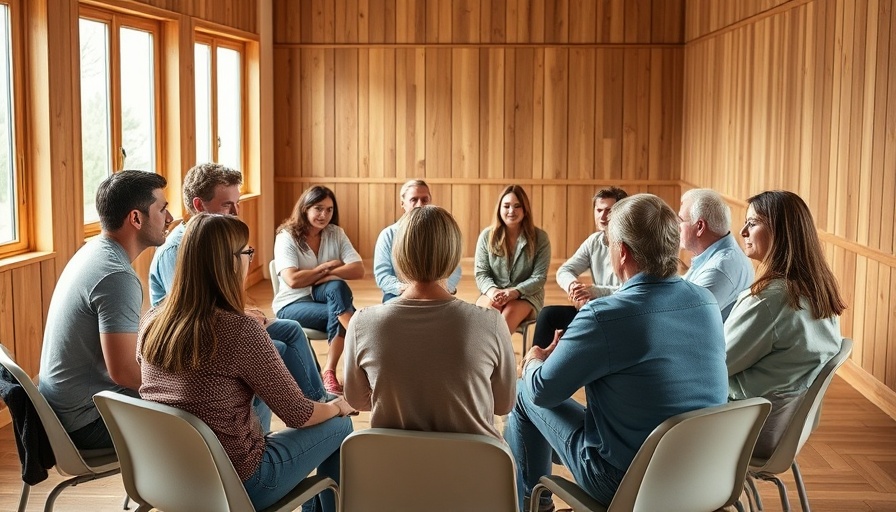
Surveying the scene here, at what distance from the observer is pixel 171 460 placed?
101 inches

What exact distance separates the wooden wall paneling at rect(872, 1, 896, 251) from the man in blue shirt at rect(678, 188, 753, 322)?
65.7 inches

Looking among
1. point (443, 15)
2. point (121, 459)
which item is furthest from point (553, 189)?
point (121, 459)

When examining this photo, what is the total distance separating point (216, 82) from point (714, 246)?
5.61 metres

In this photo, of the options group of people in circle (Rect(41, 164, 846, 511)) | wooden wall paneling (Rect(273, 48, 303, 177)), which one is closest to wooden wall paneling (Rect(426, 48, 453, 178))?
wooden wall paneling (Rect(273, 48, 303, 177))

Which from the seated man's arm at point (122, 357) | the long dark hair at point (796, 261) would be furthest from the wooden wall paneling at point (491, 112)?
the seated man's arm at point (122, 357)

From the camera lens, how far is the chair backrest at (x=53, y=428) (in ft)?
9.25

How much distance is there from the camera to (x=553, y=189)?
10117 millimetres

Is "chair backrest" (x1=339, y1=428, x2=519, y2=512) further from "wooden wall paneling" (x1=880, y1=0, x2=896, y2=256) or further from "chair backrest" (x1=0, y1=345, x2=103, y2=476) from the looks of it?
"wooden wall paneling" (x1=880, y1=0, x2=896, y2=256)

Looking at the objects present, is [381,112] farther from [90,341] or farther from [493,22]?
[90,341]

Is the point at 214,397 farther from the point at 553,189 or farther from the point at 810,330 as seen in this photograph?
the point at 553,189

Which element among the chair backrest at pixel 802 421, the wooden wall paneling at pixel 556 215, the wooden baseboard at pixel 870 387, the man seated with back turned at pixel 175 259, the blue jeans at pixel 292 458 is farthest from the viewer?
the wooden wall paneling at pixel 556 215

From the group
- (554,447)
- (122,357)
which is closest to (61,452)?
(122,357)

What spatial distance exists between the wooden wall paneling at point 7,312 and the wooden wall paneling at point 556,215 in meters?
5.97

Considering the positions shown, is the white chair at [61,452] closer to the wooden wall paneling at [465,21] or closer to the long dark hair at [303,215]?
the long dark hair at [303,215]
